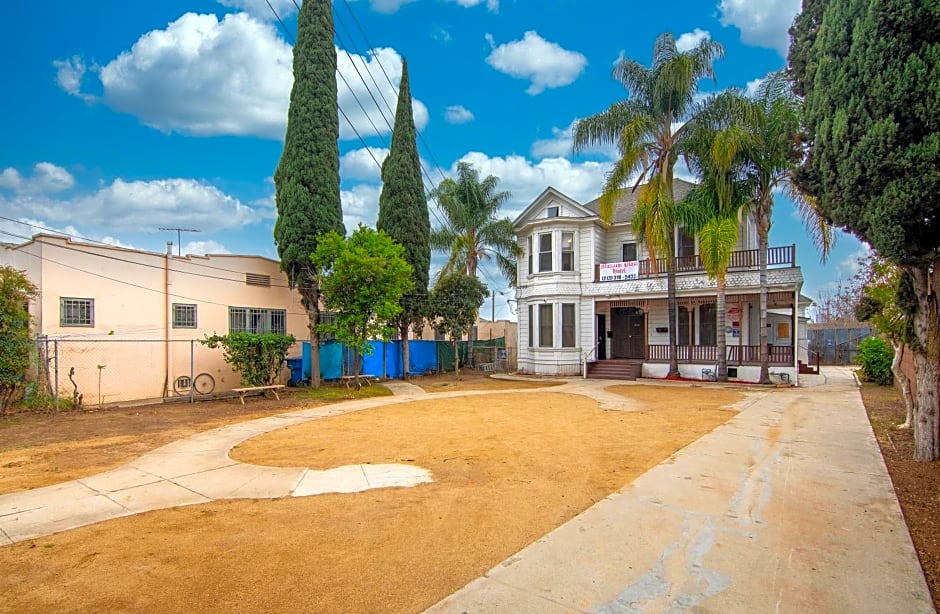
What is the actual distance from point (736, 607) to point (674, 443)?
214 inches

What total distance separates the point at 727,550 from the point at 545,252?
19.5 metres

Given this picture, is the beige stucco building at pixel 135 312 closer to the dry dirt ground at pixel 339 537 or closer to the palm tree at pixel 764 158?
the dry dirt ground at pixel 339 537

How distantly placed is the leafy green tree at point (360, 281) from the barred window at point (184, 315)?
4.12m

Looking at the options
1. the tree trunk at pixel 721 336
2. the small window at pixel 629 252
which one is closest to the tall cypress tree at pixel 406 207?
the small window at pixel 629 252

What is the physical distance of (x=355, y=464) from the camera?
23.7ft

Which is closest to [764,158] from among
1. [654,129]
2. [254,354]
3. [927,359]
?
[654,129]

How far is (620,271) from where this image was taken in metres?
22.0

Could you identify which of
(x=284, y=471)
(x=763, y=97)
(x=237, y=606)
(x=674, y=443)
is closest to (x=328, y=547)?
(x=237, y=606)

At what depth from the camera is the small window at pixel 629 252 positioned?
914 inches

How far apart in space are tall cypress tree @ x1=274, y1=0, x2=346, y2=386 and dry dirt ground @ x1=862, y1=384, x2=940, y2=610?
14.8 m

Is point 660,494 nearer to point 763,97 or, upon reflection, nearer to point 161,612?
point 161,612

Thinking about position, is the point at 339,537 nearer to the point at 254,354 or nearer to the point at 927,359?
the point at 927,359

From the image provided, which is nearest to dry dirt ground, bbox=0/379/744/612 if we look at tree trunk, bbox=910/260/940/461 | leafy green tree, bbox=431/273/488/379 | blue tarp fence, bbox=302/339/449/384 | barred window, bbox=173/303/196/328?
tree trunk, bbox=910/260/940/461

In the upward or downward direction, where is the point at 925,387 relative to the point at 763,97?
downward
